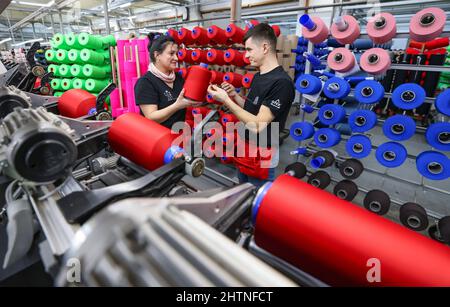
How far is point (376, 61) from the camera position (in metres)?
1.93

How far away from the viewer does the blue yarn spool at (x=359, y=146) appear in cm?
217

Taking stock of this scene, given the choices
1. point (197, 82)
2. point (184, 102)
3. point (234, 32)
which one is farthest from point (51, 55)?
point (197, 82)

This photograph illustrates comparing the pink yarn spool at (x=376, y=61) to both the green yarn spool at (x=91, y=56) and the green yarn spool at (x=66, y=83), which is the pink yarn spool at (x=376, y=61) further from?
the green yarn spool at (x=66, y=83)

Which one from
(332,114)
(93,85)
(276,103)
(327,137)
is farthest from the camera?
(93,85)

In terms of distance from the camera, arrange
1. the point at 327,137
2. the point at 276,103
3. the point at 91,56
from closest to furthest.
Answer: the point at 276,103, the point at 327,137, the point at 91,56

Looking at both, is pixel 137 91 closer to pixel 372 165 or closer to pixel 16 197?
pixel 16 197

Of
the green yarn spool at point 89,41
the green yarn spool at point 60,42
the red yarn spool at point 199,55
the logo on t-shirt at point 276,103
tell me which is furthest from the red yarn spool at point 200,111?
the green yarn spool at point 60,42

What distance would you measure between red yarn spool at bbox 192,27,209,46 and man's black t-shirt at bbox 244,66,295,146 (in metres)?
1.60

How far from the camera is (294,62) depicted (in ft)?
17.6

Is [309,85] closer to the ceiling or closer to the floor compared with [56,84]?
closer to the ceiling

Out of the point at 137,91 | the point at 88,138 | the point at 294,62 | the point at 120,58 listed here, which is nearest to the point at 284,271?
the point at 88,138

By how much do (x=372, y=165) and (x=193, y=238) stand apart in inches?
151

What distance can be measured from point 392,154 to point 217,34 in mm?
2251

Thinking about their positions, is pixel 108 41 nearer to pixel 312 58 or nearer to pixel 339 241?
pixel 312 58
